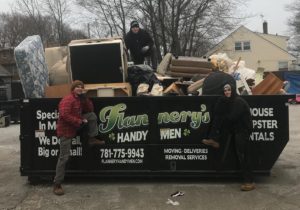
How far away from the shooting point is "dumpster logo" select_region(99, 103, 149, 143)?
7598 millimetres

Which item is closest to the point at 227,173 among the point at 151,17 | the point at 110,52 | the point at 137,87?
the point at 137,87

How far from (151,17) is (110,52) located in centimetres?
2681

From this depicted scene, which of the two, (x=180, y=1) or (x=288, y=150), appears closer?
(x=288, y=150)

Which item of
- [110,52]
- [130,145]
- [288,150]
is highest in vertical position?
[110,52]

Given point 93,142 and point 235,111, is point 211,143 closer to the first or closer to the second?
point 235,111

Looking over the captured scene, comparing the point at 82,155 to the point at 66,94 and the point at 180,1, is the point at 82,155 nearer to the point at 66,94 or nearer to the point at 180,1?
the point at 66,94

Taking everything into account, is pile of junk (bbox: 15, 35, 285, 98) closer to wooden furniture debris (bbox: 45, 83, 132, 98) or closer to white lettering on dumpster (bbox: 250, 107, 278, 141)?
wooden furniture debris (bbox: 45, 83, 132, 98)

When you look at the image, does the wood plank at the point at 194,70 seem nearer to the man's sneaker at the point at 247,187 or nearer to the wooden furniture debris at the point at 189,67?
Result: the wooden furniture debris at the point at 189,67

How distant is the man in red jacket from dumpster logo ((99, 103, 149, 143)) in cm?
30

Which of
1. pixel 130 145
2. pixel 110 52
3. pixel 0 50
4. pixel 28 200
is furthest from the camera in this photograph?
pixel 0 50

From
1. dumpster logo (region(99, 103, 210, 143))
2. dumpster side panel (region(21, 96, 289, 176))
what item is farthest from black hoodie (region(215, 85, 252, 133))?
dumpster logo (region(99, 103, 210, 143))

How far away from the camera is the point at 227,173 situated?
759 cm

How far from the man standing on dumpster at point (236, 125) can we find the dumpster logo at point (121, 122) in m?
1.04

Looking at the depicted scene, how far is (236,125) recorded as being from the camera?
7246 mm
